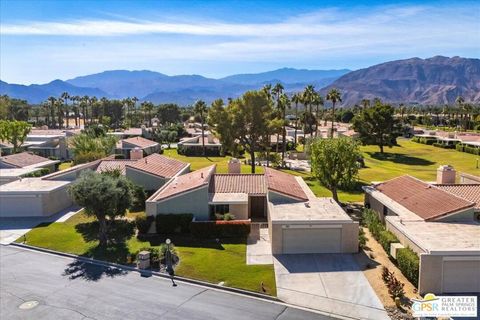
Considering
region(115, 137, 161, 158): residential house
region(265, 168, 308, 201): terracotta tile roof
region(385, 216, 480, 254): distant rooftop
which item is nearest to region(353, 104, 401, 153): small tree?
region(115, 137, 161, 158): residential house

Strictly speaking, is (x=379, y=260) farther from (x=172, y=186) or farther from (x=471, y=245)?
(x=172, y=186)

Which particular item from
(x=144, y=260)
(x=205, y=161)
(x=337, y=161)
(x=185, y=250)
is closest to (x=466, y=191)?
(x=337, y=161)

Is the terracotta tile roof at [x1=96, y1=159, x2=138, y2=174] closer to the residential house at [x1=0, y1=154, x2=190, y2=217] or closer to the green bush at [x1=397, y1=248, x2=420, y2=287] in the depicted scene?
the residential house at [x1=0, y1=154, x2=190, y2=217]

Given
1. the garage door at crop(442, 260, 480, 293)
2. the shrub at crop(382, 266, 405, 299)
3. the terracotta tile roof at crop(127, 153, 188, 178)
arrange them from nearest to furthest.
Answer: the shrub at crop(382, 266, 405, 299) → the garage door at crop(442, 260, 480, 293) → the terracotta tile roof at crop(127, 153, 188, 178)

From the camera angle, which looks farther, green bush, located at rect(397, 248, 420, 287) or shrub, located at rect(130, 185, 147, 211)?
shrub, located at rect(130, 185, 147, 211)

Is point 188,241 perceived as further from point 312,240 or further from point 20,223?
point 20,223

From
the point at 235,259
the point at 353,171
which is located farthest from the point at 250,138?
the point at 235,259
